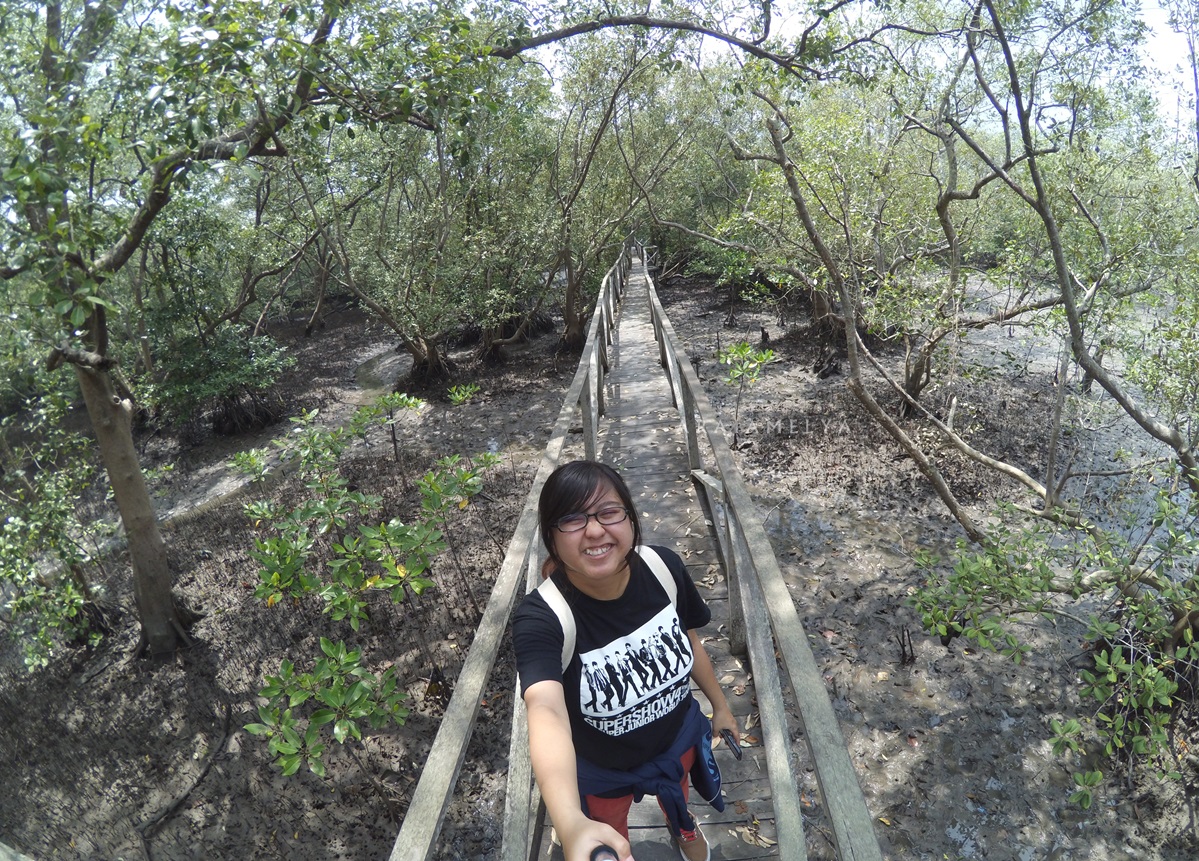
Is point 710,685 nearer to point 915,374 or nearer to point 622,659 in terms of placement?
point 622,659

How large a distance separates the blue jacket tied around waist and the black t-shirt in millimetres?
27

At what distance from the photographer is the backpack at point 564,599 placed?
171 cm

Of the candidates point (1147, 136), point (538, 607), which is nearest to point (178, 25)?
point (538, 607)

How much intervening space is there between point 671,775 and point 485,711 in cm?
377

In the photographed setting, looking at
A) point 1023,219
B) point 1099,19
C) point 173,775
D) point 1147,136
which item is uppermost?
point 1099,19

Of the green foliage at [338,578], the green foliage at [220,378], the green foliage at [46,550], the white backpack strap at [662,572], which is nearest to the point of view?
the white backpack strap at [662,572]

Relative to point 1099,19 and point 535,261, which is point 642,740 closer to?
point 1099,19

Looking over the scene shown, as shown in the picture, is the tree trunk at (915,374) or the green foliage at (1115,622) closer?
the green foliage at (1115,622)

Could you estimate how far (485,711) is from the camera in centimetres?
536

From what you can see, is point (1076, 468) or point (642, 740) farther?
point (1076, 468)

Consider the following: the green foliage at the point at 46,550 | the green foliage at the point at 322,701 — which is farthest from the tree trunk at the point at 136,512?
the green foliage at the point at 322,701

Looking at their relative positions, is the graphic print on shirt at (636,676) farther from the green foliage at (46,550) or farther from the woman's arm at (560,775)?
the green foliage at (46,550)

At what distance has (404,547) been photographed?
153 inches

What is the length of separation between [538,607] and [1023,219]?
10725 millimetres
